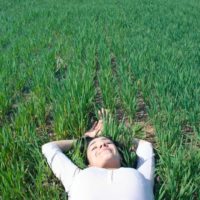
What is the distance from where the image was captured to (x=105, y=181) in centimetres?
227

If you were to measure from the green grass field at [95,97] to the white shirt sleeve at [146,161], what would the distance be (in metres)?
0.07

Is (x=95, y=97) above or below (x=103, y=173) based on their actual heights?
below

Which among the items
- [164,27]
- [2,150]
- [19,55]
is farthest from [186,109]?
[164,27]

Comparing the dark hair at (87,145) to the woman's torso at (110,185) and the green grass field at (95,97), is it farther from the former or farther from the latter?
the woman's torso at (110,185)

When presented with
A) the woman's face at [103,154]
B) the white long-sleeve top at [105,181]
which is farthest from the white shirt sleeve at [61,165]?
the woman's face at [103,154]

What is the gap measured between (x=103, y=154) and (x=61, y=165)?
27 centimetres

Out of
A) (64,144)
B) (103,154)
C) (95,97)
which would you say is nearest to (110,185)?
(103,154)

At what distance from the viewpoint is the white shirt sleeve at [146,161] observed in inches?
97.5

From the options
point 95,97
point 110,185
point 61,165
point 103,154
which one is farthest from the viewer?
point 95,97

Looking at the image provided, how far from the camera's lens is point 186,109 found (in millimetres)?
3314

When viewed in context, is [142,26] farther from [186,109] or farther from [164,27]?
[186,109]

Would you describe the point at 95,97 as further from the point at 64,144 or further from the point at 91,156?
A: the point at 91,156

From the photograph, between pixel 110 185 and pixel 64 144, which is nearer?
pixel 110 185

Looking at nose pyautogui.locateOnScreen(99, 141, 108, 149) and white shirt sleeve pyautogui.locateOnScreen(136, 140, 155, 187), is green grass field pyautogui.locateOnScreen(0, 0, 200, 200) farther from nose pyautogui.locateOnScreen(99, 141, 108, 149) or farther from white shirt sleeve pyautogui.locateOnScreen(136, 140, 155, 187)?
nose pyautogui.locateOnScreen(99, 141, 108, 149)
